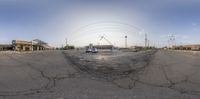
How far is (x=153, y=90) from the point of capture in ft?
20.5

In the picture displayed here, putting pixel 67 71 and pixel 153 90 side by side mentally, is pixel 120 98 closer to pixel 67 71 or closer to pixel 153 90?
pixel 153 90

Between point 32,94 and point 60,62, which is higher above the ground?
point 60,62

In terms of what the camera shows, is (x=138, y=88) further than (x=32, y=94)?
Yes

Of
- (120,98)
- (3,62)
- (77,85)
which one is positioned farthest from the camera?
(3,62)

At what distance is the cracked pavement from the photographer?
19.0 feet

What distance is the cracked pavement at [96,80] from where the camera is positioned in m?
5.79

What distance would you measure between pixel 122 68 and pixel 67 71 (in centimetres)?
220

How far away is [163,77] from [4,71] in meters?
5.59

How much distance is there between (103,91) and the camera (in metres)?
6.06

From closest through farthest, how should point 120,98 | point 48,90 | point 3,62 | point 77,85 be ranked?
point 120,98
point 48,90
point 77,85
point 3,62

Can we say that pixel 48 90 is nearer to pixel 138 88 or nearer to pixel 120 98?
pixel 120 98

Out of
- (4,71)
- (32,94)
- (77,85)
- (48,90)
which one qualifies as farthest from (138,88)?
(4,71)

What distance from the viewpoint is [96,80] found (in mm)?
6980

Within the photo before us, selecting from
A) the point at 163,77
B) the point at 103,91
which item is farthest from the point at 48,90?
the point at 163,77
